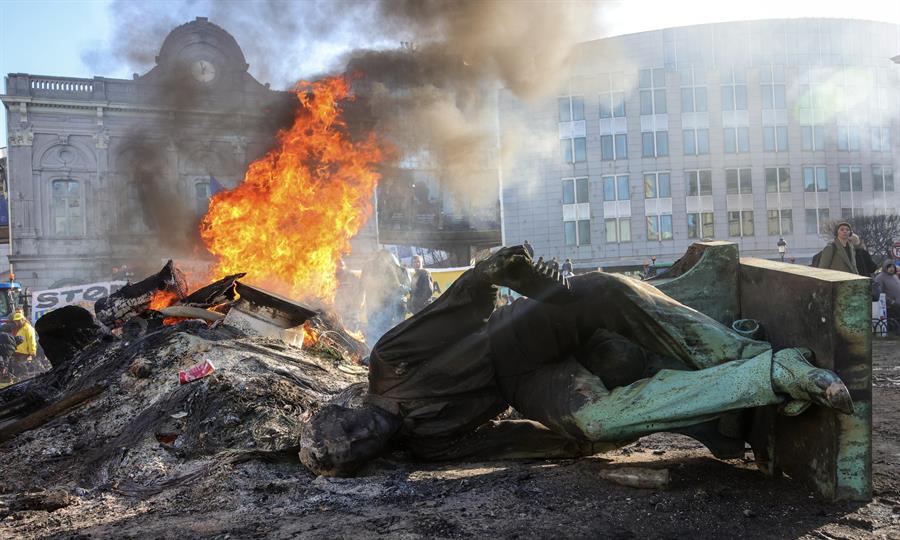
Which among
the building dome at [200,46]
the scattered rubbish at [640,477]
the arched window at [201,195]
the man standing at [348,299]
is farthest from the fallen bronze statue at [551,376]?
the arched window at [201,195]

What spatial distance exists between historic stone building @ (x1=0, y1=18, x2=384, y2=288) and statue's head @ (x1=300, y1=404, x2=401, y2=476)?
88.7 feet

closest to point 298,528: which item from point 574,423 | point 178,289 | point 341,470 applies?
point 341,470

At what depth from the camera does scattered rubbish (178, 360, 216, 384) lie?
17.8 feet

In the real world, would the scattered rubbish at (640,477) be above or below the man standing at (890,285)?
below

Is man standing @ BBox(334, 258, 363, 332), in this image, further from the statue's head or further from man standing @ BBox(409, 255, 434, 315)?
the statue's head

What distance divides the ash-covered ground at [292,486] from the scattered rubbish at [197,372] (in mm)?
105

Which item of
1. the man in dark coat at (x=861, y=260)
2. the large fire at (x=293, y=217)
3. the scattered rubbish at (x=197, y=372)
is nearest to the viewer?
the scattered rubbish at (x=197, y=372)

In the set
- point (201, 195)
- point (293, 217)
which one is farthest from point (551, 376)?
point (201, 195)

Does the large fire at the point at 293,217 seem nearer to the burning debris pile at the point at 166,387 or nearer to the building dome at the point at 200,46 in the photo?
the burning debris pile at the point at 166,387

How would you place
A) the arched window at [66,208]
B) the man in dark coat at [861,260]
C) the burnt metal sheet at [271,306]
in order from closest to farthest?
the burnt metal sheet at [271,306], the man in dark coat at [861,260], the arched window at [66,208]

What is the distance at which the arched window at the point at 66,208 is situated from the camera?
101ft

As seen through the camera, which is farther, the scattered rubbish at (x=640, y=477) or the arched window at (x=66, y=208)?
the arched window at (x=66, y=208)

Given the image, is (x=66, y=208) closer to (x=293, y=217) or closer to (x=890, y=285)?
(x=293, y=217)

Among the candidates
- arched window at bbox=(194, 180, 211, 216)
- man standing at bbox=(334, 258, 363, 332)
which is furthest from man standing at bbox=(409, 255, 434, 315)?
arched window at bbox=(194, 180, 211, 216)
